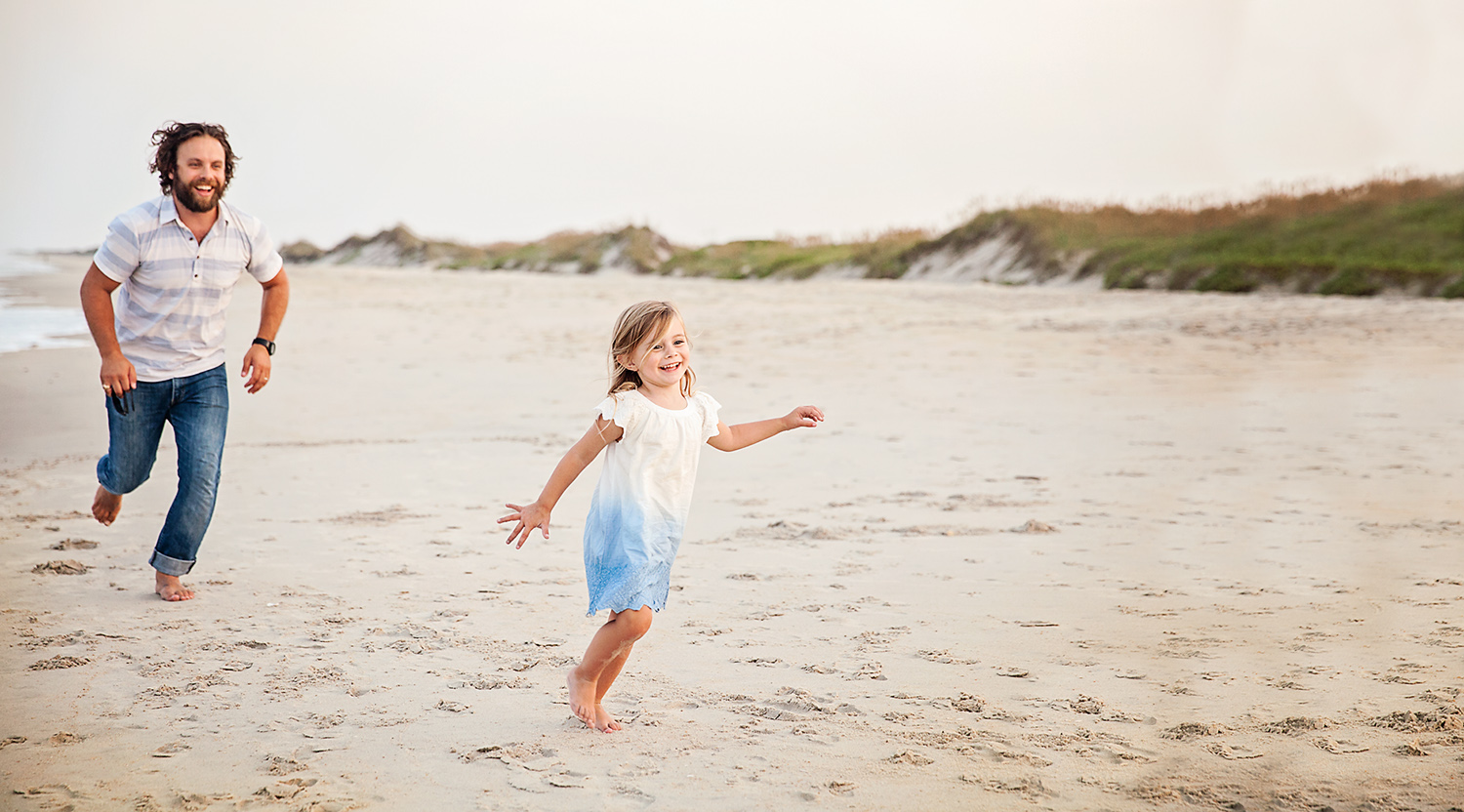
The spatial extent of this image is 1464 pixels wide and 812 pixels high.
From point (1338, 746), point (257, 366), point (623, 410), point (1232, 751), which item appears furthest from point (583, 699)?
point (257, 366)

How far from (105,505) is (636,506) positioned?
2.62 metres

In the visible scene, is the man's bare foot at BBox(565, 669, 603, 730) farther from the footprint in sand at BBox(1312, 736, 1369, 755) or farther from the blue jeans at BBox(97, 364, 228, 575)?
the blue jeans at BBox(97, 364, 228, 575)

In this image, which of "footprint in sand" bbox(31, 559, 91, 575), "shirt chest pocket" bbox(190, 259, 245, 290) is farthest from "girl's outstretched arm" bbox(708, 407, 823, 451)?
"footprint in sand" bbox(31, 559, 91, 575)

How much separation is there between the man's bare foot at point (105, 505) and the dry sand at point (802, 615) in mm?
249

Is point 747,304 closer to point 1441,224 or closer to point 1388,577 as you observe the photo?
point 1441,224

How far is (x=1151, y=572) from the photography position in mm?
4727

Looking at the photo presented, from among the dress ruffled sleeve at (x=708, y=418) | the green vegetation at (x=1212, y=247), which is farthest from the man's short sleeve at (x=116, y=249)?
the green vegetation at (x=1212, y=247)

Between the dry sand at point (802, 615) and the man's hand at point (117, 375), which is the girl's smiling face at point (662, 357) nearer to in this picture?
the dry sand at point (802, 615)

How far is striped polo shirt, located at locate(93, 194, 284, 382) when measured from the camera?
4129 mm

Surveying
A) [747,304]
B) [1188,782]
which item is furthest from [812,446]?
[747,304]

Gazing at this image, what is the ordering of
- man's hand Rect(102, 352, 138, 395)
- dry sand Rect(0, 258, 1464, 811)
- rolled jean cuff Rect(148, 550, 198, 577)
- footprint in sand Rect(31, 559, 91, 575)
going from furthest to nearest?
footprint in sand Rect(31, 559, 91, 575) → rolled jean cuff Rect(148, 550, 198, 577) → man's hand Rect(102, 352, 138, 395) → dry sand Rect(0, 258, 1464, 811)

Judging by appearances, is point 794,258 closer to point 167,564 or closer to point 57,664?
point 167,564

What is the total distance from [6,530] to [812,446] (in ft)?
14.8

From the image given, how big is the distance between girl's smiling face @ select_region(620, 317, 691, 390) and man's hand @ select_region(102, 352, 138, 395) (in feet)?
6.90
